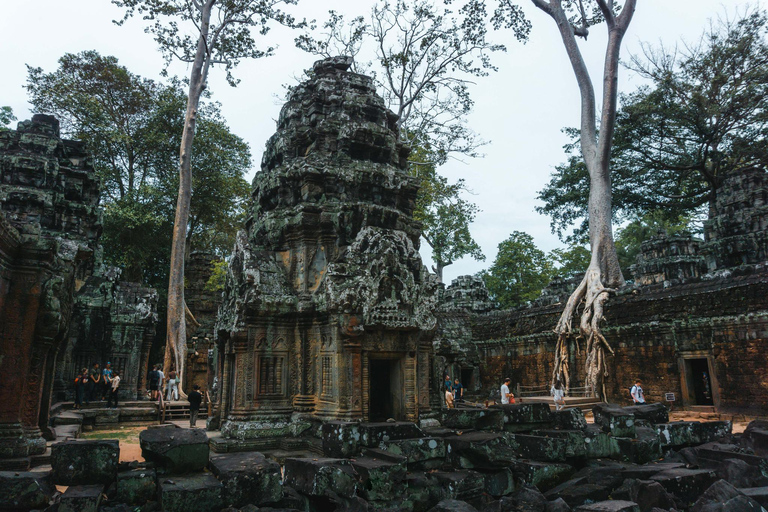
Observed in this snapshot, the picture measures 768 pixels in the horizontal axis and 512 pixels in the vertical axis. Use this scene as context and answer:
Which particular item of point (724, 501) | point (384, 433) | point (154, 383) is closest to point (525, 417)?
point (384, 433)

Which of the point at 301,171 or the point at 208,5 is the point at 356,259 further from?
the point at 208,5

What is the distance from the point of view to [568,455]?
19.7ft

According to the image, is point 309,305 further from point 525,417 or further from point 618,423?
point 618,423

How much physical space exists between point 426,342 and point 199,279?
1738 centimetres

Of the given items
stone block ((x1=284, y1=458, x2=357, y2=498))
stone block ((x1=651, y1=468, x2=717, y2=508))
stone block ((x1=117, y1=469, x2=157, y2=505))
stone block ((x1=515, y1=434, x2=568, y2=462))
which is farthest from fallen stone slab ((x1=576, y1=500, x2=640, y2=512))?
stone block ((x1=117, y1=469, x2=157, y2=505))

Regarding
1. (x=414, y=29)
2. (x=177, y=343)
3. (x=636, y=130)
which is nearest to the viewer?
(x=177, y=343)

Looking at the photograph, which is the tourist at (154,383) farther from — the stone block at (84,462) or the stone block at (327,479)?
the stone block at (327,479)

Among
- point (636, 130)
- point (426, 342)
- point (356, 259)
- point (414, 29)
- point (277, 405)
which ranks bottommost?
point (277, 405)

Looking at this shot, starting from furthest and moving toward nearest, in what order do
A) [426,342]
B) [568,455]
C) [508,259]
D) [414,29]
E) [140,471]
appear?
[508,259] < [414,29] < [426,342] < [568,455] < [140,471]

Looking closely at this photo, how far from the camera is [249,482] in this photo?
14.7 ft

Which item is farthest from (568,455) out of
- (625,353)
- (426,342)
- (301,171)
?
(625,353)

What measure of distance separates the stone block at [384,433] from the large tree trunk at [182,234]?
10251 millimetres

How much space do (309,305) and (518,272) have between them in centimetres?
2794

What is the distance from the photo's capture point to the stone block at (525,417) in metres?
6.80
